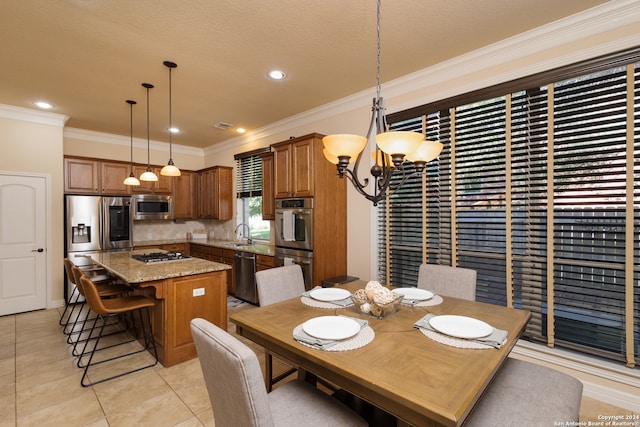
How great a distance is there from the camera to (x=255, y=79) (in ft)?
10.7

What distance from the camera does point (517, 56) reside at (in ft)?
8.36

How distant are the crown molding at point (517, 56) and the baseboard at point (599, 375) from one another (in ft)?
7.45

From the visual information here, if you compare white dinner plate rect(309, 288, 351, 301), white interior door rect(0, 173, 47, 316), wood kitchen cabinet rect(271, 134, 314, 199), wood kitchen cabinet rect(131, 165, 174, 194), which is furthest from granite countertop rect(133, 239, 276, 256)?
white dinner plate rect(309, 288, 351, 301)

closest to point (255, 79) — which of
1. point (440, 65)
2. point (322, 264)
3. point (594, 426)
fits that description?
point (440, 65)

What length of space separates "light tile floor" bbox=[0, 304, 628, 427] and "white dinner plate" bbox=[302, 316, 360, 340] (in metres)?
1.18

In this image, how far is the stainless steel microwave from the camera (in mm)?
5387

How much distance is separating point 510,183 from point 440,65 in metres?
1.33

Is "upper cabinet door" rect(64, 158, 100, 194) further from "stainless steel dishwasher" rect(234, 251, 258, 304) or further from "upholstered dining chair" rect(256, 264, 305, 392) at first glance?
"upholstered dining chair" rect(256, 264, 305, 392)

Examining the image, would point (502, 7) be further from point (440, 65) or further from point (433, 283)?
point (433, 283)

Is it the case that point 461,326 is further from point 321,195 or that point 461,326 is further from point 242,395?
point 321,195

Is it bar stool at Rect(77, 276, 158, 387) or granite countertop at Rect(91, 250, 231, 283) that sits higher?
granite countertop at Rect(91, 250, 231, 283)

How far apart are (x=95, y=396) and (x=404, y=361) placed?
2477 millimetres

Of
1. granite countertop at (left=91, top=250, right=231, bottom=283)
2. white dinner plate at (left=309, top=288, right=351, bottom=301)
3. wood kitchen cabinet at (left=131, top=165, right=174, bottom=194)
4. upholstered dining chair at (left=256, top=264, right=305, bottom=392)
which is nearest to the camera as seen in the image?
white dinner plate at (left=309, top=288, right=351, bottom=301)

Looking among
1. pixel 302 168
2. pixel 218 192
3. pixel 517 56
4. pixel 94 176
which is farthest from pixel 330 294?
pixel 94 176
